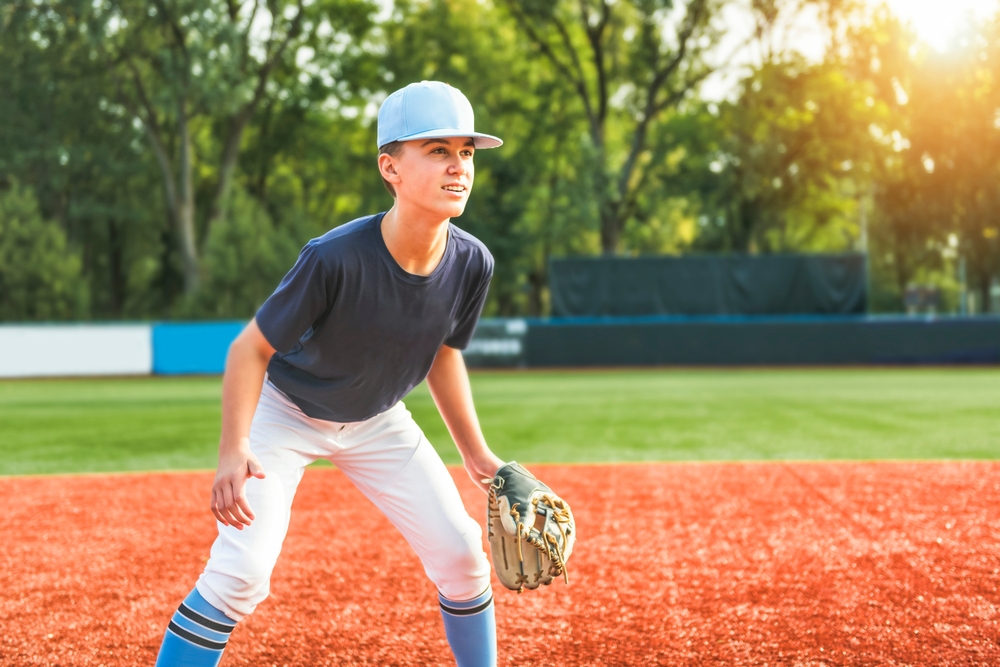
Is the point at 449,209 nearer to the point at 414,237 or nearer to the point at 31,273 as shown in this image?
the point at 414,237

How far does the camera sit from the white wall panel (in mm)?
20719

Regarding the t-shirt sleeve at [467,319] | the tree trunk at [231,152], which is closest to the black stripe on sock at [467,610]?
the t-shirt sleeve at [467,319]

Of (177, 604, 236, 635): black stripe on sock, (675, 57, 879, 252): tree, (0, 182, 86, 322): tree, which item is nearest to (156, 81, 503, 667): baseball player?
(177, 604, 236, 635): black stripe on sock

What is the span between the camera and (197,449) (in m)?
9.72

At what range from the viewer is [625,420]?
1177cm

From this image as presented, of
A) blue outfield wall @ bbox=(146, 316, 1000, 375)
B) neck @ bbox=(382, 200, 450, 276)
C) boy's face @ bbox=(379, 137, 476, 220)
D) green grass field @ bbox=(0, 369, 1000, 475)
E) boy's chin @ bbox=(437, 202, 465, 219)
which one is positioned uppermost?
boy's face @ bbox=(379, 137, 476, 220)

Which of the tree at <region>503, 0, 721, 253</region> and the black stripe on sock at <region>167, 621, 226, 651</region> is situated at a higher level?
the tree at <region>503, 0, 721, 253</region>

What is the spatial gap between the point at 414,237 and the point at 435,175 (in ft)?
0.65

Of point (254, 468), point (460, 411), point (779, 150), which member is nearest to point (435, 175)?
point (460, 411)

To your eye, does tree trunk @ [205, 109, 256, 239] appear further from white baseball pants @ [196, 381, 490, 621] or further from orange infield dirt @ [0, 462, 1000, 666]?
white baseball pants @ [196, 381, 490, 621]

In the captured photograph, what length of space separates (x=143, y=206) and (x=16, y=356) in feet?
69.8

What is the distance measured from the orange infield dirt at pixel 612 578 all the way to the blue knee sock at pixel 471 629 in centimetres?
63

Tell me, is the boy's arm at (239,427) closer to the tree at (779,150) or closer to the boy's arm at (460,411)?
the boy's arm at (460,411)

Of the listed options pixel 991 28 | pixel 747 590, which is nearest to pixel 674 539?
pixel 747 590
